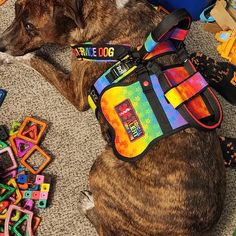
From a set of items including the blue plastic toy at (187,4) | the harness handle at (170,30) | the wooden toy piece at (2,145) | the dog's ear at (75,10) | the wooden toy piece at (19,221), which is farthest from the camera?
the blue plastic toy at (187,4)

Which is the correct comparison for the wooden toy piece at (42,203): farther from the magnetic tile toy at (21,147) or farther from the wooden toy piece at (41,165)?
the magnetic tile toy at (21,147)

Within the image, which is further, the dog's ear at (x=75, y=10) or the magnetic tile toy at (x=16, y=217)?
the magnetic tile toy at (x=16, y=217)

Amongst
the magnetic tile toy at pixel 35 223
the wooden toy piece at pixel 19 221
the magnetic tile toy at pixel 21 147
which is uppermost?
the magnetic tile toy at pixel 21 147

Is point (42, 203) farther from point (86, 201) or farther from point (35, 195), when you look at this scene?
point (86, 201)

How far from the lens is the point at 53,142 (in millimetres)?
2752

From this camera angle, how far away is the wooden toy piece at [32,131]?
2.68m

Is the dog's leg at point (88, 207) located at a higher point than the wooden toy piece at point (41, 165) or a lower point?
lower

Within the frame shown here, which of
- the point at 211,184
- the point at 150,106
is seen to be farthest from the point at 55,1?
the point at 211,184

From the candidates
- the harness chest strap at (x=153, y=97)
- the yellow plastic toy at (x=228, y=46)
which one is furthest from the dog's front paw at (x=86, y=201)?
the yellow plastic toy at (x=228, y=46)

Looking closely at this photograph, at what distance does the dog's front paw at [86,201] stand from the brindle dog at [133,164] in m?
0.05

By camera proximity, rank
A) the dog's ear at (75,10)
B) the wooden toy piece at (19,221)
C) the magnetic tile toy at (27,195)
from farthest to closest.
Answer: the magnetic tile toy at (27,195), the wooden toy piece at (19,221), the dog's ear at (75,10)

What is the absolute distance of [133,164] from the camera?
6.89 ft

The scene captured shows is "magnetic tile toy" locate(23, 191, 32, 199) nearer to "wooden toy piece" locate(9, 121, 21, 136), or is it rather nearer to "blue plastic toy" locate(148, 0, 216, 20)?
"wooden toy piece" locate(9, 121, 21, 136)

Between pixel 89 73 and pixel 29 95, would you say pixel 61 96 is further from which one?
pixel 89 73
